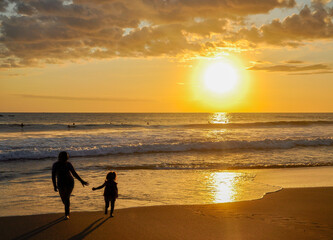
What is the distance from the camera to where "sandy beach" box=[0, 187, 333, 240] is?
6.10 meters

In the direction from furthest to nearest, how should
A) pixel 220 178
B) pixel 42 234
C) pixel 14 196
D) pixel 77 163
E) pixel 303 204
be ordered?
pixel 77 163, pixel 220 178, pixel 14 196, pixel 303 204, pixel 42 234

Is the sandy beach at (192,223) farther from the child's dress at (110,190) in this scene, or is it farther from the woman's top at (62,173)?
the woman's top at (62,173)

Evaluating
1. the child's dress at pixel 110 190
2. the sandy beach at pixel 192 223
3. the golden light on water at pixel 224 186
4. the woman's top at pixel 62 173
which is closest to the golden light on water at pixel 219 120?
the golden light on water at pixel 224 186

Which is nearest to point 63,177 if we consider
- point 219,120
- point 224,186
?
point 224,186

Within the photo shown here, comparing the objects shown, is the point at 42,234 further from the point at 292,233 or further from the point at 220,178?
the point at 220,178

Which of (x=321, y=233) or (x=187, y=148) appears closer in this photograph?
(x=321, y=233)

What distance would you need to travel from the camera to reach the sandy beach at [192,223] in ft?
20.0

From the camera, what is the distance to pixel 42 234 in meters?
6.10

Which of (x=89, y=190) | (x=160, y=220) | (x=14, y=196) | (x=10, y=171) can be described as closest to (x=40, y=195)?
(x=14, y=196)

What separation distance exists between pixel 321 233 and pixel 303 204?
232 cm

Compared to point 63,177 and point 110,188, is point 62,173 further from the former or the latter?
point 110,188

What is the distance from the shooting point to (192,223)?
681cm

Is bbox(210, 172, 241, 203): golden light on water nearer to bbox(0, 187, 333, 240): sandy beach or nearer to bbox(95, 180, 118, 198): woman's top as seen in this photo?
bbox(0, 187, 333, 240): sandy beach

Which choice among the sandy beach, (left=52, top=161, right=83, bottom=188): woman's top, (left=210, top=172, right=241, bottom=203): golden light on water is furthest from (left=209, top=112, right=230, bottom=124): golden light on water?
(left=52, top=161, right=83, bottom=188): woman's top
